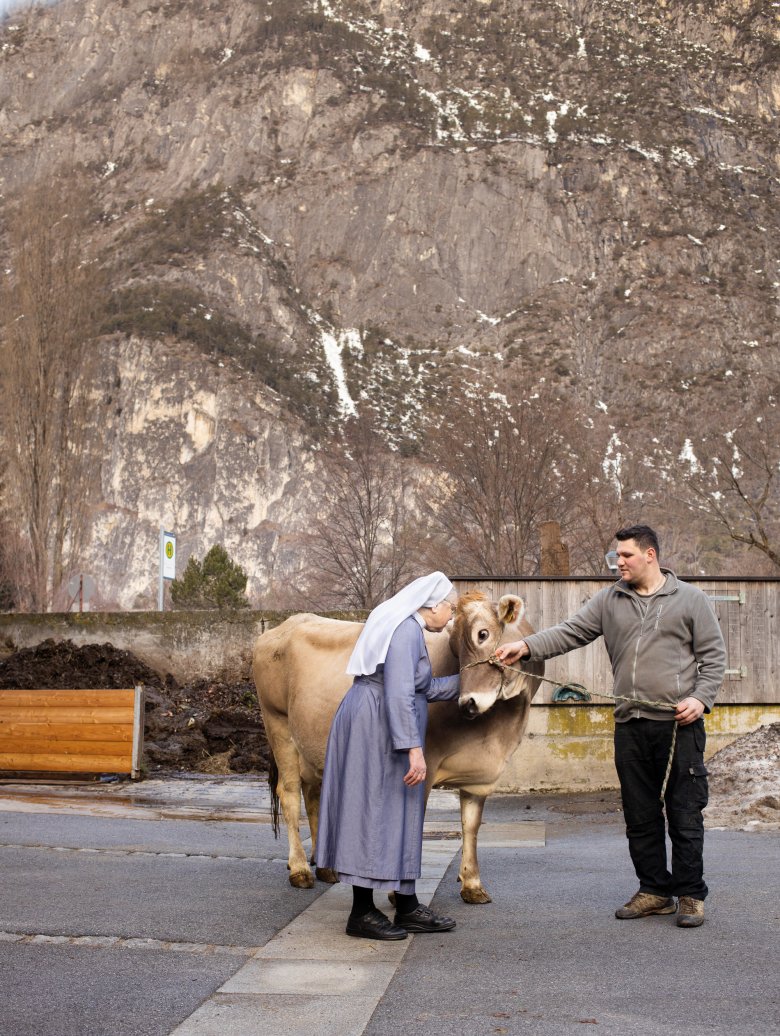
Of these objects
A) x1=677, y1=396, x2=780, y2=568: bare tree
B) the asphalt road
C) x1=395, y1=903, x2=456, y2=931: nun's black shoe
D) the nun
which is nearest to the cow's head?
the nun

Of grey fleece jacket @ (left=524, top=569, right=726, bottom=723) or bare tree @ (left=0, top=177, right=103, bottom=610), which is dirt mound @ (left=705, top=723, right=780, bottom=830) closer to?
grey fleece jacket @ (left=524, top=569, right=726, bottom=723)

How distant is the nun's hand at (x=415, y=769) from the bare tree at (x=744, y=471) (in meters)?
28.7

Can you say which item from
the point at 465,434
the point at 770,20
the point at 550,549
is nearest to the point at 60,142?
the point at 770,20

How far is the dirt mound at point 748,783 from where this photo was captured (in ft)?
42.9

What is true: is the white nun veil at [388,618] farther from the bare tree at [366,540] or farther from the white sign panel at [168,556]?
the bare tree at [366,540]


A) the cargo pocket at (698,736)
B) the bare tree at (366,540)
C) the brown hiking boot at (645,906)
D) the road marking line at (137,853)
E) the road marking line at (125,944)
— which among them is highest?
the bare tree at (366,540)

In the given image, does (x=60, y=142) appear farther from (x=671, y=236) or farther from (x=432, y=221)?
(x=671, y=236)

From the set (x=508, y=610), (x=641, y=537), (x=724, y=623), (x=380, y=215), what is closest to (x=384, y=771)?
(x=508, y=610)

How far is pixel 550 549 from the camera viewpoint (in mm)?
20859

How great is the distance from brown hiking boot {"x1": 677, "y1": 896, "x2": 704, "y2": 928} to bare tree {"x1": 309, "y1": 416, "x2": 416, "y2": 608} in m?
41.1

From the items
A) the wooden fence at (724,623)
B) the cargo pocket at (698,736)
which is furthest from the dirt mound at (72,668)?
the cargo pocket at (698,736)

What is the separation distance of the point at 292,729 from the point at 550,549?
12.3 meters

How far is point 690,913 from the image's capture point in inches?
282

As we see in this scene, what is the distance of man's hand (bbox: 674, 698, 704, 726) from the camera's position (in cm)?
723
